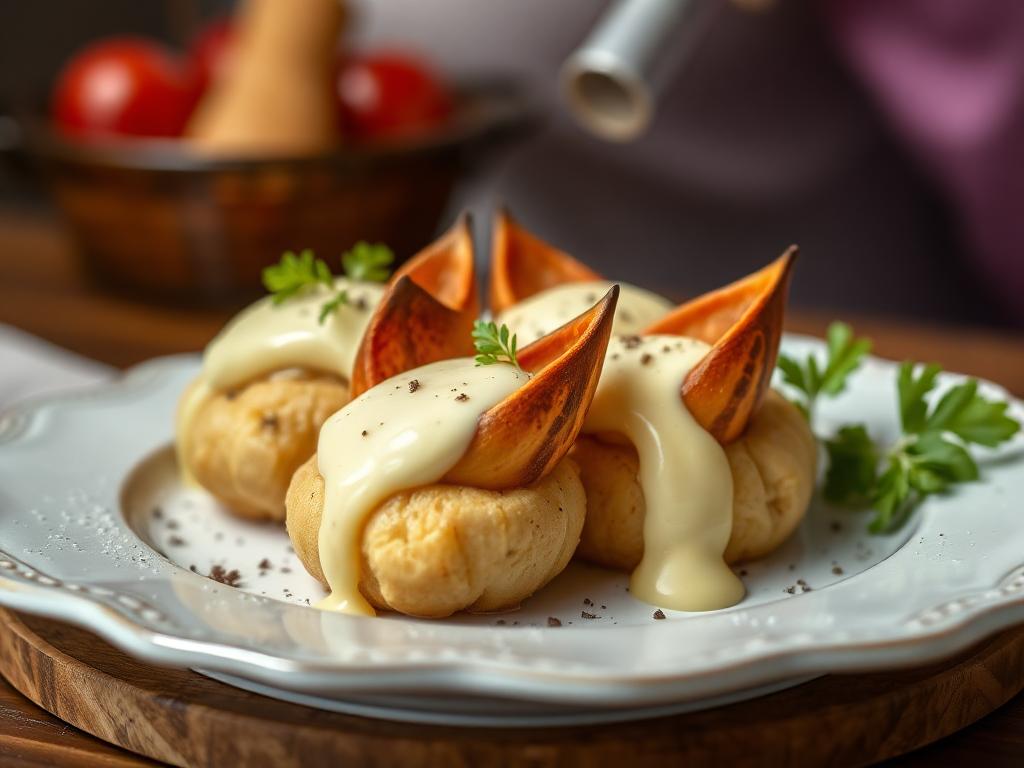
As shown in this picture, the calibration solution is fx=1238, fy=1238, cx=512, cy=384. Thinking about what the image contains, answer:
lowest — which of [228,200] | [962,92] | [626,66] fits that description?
[228,200]

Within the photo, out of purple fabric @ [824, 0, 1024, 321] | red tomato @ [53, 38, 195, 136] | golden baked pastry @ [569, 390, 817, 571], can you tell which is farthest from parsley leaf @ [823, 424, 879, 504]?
red tomato @ [53, 38, 195, 136]

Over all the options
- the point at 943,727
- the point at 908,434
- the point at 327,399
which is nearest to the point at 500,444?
the point at 327,399

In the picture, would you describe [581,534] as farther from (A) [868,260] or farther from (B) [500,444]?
(A) [868,260]

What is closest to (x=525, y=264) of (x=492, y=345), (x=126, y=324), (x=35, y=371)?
(x=492, y=345)

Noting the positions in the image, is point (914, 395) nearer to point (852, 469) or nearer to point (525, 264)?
point (852, 469)

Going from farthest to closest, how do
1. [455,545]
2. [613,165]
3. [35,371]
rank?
1. [613,165]
2. [35,371]
3. [455,545]

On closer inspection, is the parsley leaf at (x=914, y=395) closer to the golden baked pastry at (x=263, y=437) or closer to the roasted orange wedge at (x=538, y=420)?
the roasted orange wedge at (x=538, y=420)
